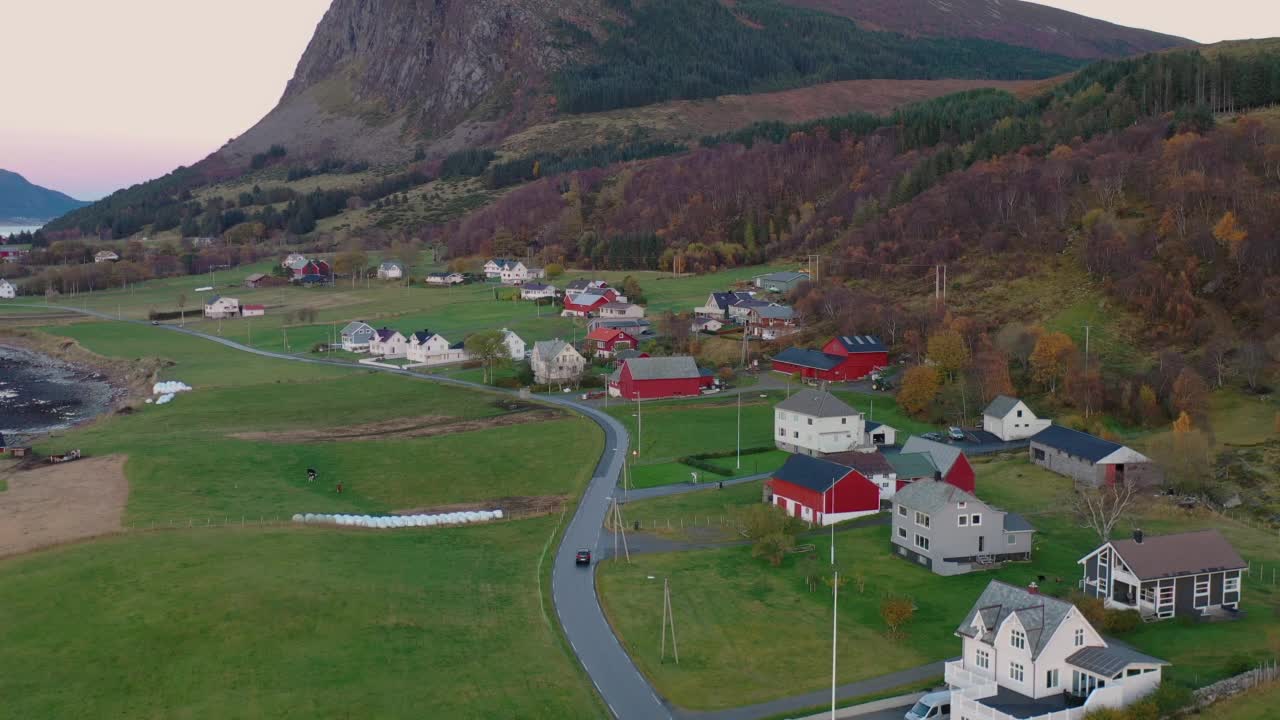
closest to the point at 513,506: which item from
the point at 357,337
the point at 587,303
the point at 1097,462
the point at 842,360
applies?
the point at 1097,462

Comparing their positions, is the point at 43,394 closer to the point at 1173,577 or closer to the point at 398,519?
the point at 398,519

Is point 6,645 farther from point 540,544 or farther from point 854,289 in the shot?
point 854,289

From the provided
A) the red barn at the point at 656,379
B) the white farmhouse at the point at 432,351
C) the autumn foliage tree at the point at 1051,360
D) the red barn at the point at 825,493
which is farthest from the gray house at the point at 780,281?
the red barn at the point at 825,493

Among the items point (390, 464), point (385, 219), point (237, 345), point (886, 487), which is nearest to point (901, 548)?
point (886, 487)

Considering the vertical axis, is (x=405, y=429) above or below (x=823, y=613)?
above

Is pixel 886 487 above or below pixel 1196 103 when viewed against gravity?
below

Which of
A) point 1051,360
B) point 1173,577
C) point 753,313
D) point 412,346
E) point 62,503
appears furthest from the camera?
point 753,313
